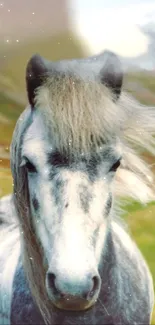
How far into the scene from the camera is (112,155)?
455 millimetres

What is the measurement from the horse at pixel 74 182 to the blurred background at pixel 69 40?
0.78 ft

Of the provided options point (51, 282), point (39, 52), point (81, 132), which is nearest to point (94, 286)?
point (51, 282)

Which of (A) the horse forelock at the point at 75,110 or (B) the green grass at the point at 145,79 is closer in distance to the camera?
(A) the horse forelock at the point at 75,110

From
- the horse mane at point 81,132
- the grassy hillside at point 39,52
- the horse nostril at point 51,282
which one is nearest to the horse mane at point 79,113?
the horse mane at point 81,132

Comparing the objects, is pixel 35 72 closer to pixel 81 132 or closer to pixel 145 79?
pixel 81 132

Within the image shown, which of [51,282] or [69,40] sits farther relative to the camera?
[69,40]

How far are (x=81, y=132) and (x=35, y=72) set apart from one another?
8cm

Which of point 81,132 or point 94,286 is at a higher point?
point 81,132

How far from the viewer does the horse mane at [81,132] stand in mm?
453

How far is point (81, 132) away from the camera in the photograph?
451 millimetres

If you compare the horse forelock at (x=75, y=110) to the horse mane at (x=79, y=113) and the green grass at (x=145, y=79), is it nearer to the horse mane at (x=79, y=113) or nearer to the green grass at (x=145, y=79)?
the horse mane at (x=79, y=113)

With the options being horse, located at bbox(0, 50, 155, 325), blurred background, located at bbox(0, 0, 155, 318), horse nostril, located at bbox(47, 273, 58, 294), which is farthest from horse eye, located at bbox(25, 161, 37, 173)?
blurred background, located at bbox(0, 0, 155, 318)

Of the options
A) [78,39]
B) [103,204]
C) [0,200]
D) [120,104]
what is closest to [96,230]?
[103,204]

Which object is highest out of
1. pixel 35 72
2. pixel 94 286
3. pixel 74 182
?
pixel 35 72
